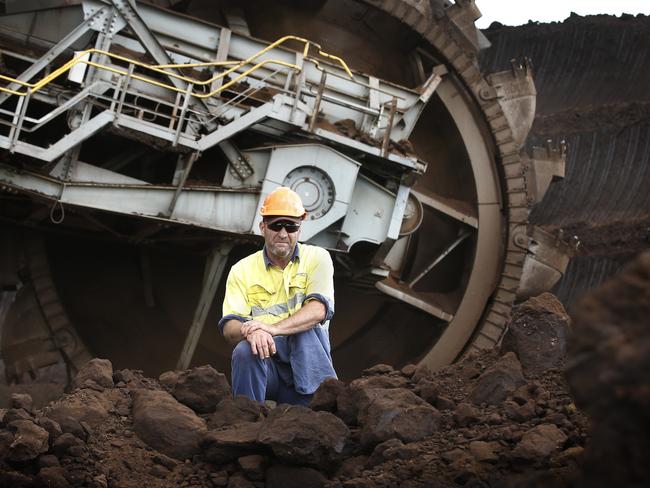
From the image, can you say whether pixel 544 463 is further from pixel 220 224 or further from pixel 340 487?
pixel 220 224

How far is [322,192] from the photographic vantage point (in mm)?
9555

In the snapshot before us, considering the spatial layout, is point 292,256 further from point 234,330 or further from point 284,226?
point 234,330

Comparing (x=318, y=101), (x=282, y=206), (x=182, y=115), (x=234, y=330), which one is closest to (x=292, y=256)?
(x=282, y=206)

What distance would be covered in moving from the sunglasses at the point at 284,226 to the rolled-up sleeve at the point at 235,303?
286 millimetres

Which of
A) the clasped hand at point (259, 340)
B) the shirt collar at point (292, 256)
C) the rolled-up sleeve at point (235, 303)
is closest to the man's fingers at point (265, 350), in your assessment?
the clasped hand at point (259, 340)

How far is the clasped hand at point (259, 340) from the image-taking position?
16.4 ft

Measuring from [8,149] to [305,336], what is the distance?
420 centimetres

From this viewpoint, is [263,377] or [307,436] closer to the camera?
[307,436]

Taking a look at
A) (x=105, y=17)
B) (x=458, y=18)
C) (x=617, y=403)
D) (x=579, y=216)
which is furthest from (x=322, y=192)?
(x=579, y=216)

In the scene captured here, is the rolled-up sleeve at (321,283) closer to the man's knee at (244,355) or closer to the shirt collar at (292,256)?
the shirt collar at (292,256)

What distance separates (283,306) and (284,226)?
0.41 metres

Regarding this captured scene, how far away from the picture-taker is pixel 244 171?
948 centimetres

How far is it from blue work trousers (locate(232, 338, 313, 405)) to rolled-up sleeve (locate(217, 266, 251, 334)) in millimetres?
139

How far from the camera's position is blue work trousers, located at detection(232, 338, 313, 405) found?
17.4ft
